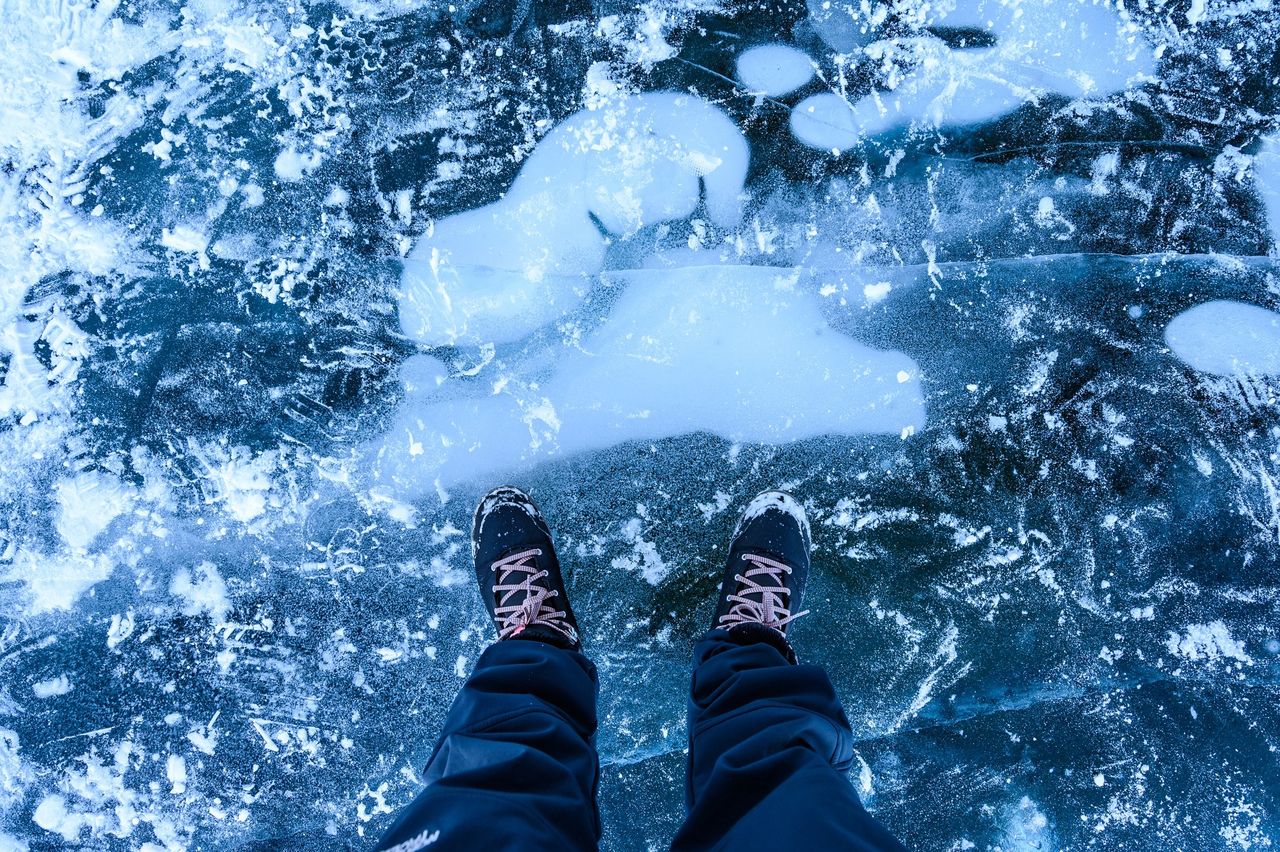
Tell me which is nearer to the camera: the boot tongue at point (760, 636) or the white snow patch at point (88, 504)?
the boot tongue at point (760, 636)

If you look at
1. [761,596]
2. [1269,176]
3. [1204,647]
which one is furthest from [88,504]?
[1269,176]

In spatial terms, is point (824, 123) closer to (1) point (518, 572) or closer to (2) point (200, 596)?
(1) point (518, 572)

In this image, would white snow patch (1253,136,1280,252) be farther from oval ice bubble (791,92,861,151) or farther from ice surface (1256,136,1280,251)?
oval ice bubble (791,92,861,151)

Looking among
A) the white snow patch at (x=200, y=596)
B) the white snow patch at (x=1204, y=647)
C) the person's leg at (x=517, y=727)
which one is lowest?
the white snow patch at (x=1204, y=647)

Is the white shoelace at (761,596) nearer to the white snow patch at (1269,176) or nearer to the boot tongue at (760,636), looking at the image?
the boot tongue at (760,636)

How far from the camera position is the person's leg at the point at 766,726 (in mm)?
1170

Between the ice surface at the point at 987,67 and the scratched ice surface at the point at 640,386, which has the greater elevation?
the ice surface at the point at 987,67

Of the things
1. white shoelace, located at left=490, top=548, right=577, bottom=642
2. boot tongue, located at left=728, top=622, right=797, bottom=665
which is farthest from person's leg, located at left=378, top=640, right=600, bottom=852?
boot tongue, located at left=728, top=622, right=797, bottom=665

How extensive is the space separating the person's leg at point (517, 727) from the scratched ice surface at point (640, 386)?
0.13 m

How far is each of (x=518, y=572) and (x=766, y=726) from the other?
0.75 m

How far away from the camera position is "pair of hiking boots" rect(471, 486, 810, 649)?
5.85 feet

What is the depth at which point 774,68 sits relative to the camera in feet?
6.41

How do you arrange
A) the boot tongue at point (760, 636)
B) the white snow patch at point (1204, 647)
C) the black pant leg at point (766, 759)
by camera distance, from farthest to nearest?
the white snow patch at point (1204, 647) < the boot tongue at point (760, 636) < the black pant leg at point (766, 759)

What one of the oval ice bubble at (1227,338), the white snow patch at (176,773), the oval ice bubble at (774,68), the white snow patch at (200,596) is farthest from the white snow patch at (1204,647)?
the white snow patch at (176,773)
